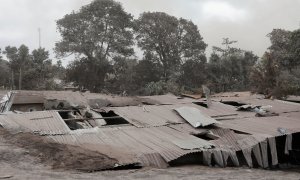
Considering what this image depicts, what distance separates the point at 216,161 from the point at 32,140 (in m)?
4.83

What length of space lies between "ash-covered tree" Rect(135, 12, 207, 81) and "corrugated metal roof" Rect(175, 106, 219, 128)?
2568 cm

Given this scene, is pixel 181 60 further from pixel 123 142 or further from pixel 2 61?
pixel 123 142

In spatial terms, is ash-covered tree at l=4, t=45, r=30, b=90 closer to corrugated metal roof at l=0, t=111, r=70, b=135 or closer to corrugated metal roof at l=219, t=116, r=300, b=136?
corrugated metal roof at l=0, t=111, r=70, b=135

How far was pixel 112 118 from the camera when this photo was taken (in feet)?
45.7

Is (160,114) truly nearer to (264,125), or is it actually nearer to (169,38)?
(264,125)

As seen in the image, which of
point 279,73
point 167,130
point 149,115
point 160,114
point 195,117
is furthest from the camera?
point 279,73

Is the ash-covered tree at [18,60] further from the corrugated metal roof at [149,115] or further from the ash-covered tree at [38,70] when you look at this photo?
the corrugated metal roof at [149,115]

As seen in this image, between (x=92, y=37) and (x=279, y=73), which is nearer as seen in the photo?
(x=279, y=73)

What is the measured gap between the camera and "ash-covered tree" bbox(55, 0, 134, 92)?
3756cm

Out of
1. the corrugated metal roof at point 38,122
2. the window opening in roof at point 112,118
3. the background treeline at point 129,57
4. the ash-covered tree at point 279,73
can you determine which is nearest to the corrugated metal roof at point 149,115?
the window opening in roof at point 112,118

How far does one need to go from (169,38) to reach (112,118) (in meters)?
27.3

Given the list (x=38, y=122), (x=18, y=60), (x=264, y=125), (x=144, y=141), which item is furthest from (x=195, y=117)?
(x=18, y=60)

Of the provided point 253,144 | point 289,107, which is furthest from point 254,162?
point 289,107

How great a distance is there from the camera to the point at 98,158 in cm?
911
